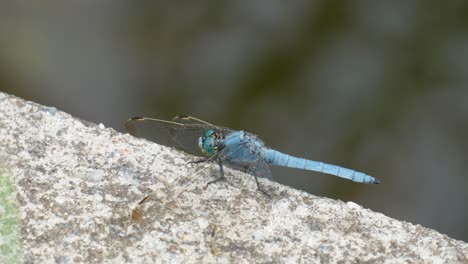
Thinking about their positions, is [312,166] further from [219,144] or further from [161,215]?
[161,215]

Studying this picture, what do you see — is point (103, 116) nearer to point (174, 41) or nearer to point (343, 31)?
point (174, 41)

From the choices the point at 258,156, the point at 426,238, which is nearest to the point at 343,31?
the point at 258,156

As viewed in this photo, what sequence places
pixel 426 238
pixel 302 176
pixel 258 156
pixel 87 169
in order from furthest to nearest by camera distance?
pixel 302 176 → pixel 258 156 → pixel 87 169 → pixel 426 238

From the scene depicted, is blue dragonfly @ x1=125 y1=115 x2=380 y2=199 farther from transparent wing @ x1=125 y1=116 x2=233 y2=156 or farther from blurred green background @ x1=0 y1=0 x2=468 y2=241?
blurred green background @ x1=0 y1=0 x2=468 y2=241

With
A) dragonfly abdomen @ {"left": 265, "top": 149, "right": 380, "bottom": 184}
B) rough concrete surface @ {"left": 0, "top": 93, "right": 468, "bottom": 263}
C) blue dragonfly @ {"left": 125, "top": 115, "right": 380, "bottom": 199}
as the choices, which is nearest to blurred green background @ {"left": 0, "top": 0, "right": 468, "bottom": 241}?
dragonfly abdomen @ {"left": 265, "top": 149, "right": 380, "bottom": 184}

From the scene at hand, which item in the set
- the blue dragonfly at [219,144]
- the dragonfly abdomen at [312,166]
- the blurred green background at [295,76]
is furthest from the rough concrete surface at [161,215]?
the blurred green background at [295,76]

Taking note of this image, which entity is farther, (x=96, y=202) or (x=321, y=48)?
(x=321, y=48)

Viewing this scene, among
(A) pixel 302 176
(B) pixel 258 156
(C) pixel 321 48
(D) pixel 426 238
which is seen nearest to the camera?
(D) pixel 426 238
